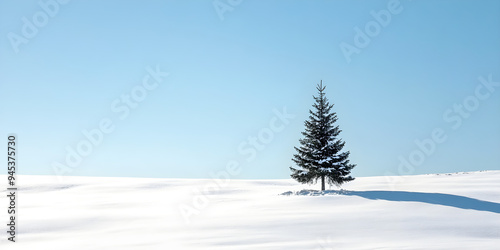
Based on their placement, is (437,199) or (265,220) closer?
(265,220)

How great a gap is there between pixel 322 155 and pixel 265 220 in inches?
477

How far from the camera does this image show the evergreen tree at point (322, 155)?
27.7 m

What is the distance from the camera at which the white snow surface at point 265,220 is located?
13273 mm

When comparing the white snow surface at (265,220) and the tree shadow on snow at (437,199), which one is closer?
the white snow surface at (265,220)

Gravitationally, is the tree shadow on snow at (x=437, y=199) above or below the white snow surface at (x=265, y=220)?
above

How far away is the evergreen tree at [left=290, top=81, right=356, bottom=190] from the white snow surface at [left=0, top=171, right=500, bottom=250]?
5.68ft

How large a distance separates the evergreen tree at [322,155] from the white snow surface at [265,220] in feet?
5.68

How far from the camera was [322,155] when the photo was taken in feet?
92.3

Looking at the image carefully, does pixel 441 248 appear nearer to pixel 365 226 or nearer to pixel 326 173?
pixel 365 226

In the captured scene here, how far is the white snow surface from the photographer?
43.5 ft

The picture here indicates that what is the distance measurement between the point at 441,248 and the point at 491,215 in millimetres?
8625

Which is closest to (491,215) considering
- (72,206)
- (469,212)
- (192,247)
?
(469,212)

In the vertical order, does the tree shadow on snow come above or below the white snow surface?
above

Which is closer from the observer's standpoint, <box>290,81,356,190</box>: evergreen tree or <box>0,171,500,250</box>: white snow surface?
<box>0,171,500,250</box>: white snow surface
